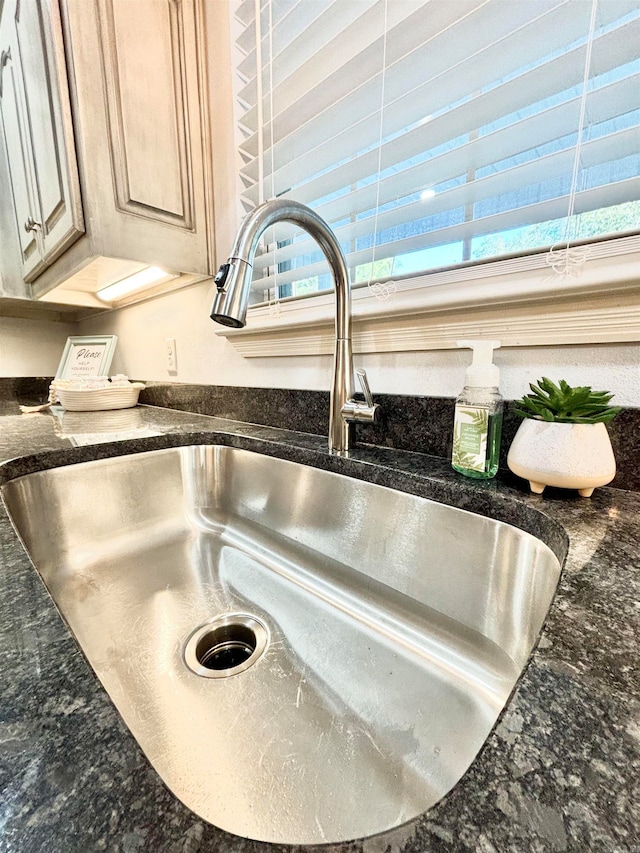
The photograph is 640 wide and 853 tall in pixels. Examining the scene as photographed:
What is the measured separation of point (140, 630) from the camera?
49cm

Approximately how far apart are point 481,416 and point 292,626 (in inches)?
15.3

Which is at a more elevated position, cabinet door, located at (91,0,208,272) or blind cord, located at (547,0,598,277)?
cabinet door, located at (91,0,208,272)

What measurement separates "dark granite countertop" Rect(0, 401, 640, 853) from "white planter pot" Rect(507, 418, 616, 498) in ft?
0.44

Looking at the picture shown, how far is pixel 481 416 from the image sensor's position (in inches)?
A: 18.9

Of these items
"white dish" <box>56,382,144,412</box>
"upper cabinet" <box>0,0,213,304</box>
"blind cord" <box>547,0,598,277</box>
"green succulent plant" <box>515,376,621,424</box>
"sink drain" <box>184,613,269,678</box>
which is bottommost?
"sink drain" <box>184,613,269,678</box>

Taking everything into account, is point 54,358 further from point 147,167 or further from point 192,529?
point 192,529

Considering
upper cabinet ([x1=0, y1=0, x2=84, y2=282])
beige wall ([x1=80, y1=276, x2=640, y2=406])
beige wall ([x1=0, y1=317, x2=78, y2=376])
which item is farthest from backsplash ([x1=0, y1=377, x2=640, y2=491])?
beige wall ([x1=0, y1=317, x2=78, y2=376])

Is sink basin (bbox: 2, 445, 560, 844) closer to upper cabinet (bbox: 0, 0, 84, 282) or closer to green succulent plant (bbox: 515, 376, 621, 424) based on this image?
green succulent plant (bbox: 515, 376, 621, 424)

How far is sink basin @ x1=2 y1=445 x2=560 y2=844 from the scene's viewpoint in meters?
0.32

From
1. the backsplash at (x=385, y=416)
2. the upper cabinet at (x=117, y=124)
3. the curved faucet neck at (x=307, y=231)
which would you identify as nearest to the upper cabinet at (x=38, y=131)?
the upper cabinet at (x=117, y=124)

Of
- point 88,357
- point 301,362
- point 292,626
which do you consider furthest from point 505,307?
point 88,357

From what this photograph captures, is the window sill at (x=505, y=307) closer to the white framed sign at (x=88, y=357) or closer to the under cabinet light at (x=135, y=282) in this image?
the under cabinet light at (x=135, y=282)

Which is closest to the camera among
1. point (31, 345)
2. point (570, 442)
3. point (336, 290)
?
point (570, 442)

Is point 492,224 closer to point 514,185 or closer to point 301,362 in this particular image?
point 514,185
